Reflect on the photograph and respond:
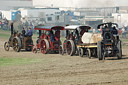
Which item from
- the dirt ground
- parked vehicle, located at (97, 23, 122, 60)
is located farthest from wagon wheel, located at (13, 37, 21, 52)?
parked vehicle, located at (97, 23, 122, 60)

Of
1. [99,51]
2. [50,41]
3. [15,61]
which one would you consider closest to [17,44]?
[50,41]

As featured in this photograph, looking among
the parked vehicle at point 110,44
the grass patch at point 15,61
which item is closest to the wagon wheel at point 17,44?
the grass patch at point 15,61

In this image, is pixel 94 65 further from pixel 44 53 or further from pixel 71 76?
pixel 44 53

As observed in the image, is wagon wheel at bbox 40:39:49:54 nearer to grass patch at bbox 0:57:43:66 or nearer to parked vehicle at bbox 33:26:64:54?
parked vehicle at bbox 33:26:64:54

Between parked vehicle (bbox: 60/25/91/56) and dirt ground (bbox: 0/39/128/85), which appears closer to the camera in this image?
dirt ground (bbox: 0/39/128/85)

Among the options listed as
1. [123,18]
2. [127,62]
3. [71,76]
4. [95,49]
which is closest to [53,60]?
[95,49]

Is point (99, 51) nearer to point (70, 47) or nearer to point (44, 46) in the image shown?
point (70, 47)

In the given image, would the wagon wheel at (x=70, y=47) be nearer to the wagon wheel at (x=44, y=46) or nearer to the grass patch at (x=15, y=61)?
the wagon wheel at (x=44, y=46)

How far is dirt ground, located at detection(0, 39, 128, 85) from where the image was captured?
10602 millimetres

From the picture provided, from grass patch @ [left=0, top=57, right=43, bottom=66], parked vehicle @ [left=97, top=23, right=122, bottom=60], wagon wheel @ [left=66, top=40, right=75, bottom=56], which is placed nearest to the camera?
grass patch @ [left=0, top=57, right=43, bottom=66]

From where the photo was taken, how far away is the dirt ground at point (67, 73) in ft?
34.8

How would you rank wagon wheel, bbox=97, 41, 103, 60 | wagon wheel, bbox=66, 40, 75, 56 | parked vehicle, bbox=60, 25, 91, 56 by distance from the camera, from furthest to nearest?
parked vehicle, bbox=60, 25, 91, 56, wagon wheel, bbox=66, 40, 75, 56, wagon wheel, bbox=97, 41, 103, 60

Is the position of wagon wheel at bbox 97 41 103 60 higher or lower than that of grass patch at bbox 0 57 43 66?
higher

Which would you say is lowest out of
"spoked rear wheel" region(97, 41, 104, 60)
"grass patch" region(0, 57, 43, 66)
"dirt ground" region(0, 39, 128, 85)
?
"grass patch" region(0, 57, 43, 66)
